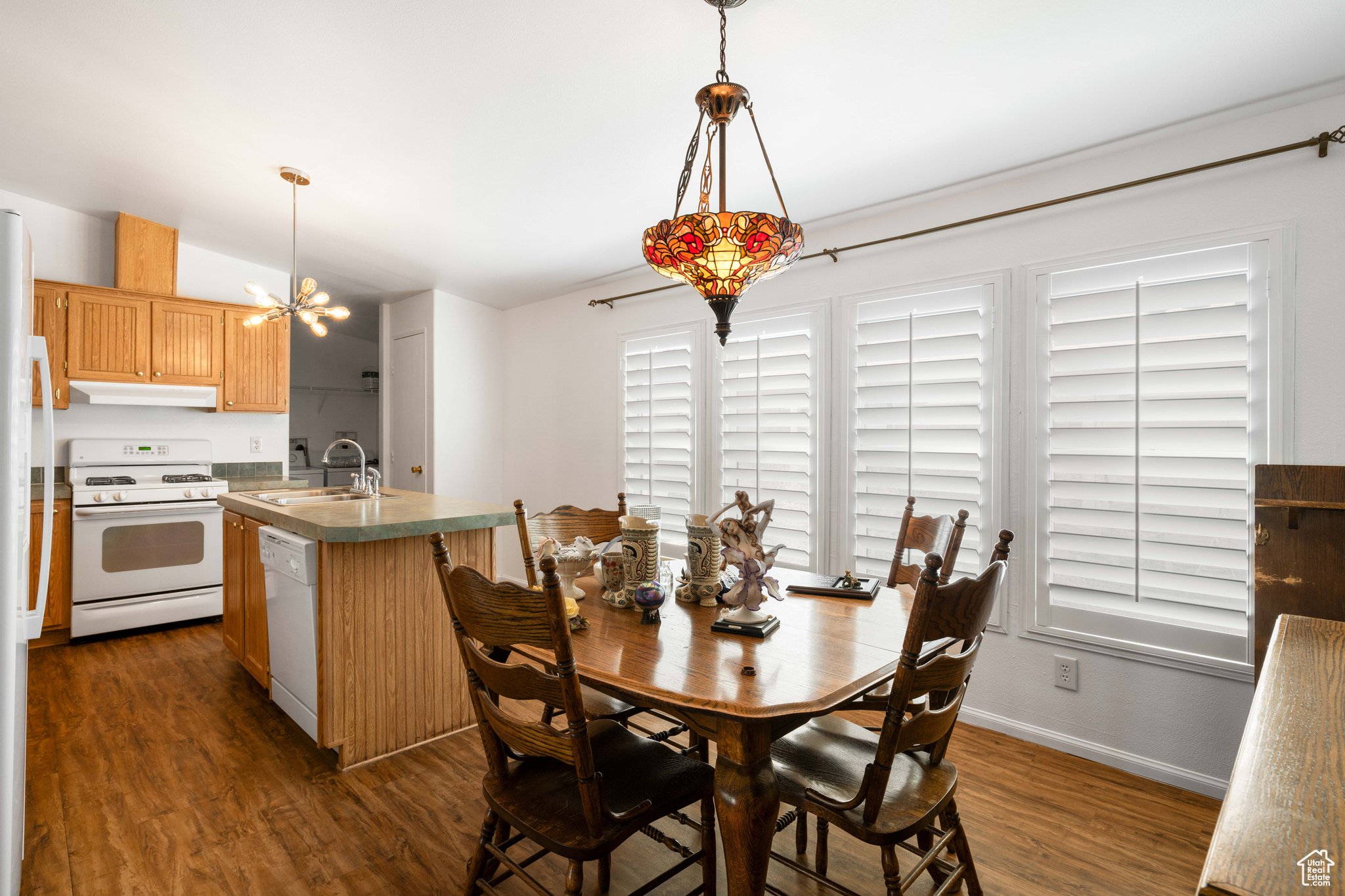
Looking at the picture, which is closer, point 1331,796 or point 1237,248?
point 1331,796

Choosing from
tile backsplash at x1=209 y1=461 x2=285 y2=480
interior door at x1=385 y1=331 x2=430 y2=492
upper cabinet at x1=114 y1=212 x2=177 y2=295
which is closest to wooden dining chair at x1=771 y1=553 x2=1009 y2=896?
interior door at x1=385 y1=331 x2=430 y2=492

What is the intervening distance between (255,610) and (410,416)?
2691mm

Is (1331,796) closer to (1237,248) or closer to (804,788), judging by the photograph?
(804,788)

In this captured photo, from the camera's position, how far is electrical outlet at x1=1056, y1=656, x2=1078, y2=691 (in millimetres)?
2443

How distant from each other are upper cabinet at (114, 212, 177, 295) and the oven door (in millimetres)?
1512

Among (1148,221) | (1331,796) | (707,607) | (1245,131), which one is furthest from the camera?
(1148,221)

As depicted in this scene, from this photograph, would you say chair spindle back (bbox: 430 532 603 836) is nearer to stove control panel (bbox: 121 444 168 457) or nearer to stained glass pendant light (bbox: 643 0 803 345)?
stained glass pendant light (bbox: 643 0 803 345)

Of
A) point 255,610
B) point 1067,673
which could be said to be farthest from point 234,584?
point 1067,673

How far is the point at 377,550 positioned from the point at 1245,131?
343 centimetres

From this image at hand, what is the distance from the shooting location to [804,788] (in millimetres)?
1367

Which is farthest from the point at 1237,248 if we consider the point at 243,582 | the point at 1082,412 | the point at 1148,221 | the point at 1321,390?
the point at 243,582

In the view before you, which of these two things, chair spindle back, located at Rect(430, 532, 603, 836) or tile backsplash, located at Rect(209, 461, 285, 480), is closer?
chair spindle back, located at Rect(430, 532, 603, 836)

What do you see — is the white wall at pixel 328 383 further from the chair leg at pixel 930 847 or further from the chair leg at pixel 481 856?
the chair leg at pixel 930 847

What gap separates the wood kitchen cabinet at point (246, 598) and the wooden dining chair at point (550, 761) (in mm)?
1903
